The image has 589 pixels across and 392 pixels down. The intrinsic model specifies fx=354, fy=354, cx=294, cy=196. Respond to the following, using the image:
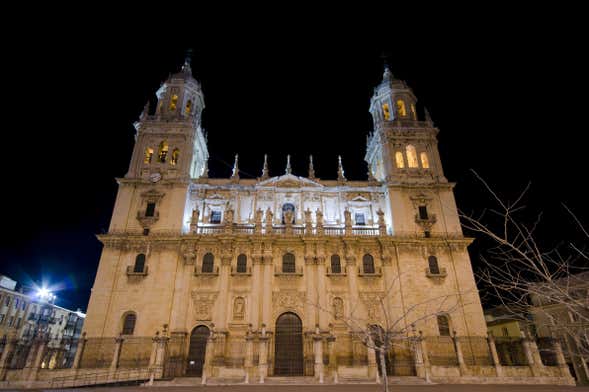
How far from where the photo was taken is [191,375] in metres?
22.8

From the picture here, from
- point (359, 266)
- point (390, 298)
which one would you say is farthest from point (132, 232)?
point (390, 298)

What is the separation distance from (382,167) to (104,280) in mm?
25035

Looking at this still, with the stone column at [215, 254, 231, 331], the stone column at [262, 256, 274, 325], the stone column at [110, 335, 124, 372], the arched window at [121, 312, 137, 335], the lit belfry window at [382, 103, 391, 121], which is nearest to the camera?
the stone column at [110, 335, 124, 372]

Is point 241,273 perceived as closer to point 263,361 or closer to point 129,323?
point 263,361

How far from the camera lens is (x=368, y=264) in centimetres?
2731

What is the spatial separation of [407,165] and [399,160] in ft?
2.82

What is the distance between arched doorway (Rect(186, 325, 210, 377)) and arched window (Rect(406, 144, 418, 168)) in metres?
22.2

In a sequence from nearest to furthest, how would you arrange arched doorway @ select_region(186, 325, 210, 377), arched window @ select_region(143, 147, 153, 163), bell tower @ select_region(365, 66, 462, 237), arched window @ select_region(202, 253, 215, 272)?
arched doorway @ select_region(186, 325, 210, 377)
arched window @ select_region(202, 253, 215, 272)
bell tower @ select_region(365, 66, 462, 237)
arched window @ select_region(143, 147, 153, 163)

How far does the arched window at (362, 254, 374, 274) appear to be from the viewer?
2704 cm

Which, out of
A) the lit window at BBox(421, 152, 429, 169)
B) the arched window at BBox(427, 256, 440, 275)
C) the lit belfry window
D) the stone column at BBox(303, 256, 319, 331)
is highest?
the lit belfry window

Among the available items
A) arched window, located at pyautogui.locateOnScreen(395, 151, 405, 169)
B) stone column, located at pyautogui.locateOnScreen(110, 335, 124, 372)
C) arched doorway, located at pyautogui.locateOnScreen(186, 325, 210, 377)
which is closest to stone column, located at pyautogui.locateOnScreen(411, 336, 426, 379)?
arched doorway, located at pyautogui.locateOnScreen(186, 325, 210, 377)

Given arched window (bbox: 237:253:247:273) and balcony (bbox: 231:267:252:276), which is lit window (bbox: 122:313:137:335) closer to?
balcony (bbox: 231:267:252:276)

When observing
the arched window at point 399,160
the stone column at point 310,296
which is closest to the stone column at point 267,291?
the stone column at point 310,296

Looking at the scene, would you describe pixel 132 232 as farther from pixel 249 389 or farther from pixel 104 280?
pixel 249 389
